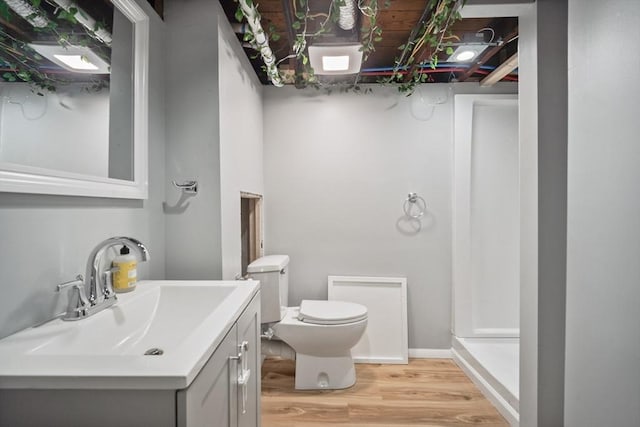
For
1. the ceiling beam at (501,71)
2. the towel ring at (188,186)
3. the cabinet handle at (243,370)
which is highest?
the ceiling beam at (501,71)

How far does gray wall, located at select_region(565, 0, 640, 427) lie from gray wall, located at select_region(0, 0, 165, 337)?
1.63m

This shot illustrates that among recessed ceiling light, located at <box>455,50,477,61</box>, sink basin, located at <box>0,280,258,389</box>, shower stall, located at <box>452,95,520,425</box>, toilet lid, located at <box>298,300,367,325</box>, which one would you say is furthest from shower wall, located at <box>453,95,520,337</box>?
sink basin, located at <box>0,280,258,389</box>

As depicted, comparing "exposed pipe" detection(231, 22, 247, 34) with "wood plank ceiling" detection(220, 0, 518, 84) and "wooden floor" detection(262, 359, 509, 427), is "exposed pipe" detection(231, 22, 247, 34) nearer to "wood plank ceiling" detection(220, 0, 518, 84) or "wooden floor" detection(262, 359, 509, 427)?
"wood plank ceiling" detection(220, 0, 518, 84)

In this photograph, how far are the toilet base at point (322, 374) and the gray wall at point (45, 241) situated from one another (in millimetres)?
1362

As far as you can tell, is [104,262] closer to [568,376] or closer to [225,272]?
[225,272]

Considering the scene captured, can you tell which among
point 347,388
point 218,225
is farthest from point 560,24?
point 347,388

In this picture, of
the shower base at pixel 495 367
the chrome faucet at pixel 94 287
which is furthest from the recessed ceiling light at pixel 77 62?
the shower base at pixel 495 367

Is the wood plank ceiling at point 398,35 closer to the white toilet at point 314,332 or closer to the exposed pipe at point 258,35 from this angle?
the exposed pipe at point 258,35

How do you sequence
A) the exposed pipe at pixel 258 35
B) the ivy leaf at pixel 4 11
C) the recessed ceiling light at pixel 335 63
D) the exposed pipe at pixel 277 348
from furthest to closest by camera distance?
1. the exposed pipe at pixel 277 348
2. the recessed ceiling light at pixel 335 63
3. the exposed pipe at pixel 258 35
4. the ivy leaf at pixel 4 11

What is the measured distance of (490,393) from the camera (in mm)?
1942

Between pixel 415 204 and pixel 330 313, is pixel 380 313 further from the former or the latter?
pixel 415 204

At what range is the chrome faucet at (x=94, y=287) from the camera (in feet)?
2.97

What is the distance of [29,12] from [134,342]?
969mm

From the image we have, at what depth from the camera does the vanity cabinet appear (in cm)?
63
